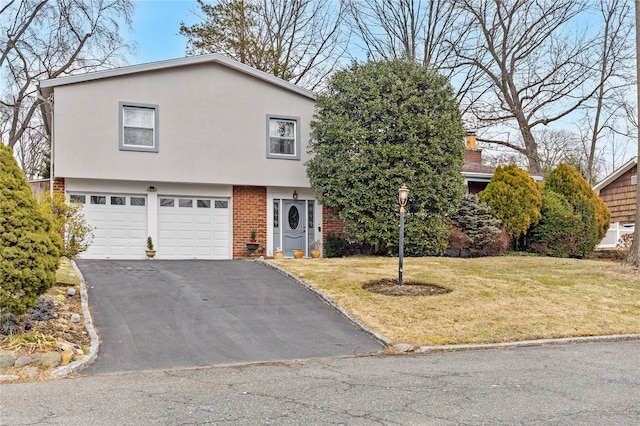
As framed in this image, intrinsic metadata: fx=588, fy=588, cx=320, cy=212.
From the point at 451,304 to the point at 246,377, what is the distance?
17.7 ft

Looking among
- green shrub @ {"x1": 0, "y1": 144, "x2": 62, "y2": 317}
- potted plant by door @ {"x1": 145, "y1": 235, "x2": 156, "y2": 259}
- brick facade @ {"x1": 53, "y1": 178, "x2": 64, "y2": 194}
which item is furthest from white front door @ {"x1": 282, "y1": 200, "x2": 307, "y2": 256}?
green shrub @ {"x1": 0, "y1": 144, "x2": 62, "y2": 317}

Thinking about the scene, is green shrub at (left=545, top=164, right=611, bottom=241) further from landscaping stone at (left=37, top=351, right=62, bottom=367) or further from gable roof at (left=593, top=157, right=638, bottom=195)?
landscaping stone at (left=37, top=351, right=62, bottom=367)

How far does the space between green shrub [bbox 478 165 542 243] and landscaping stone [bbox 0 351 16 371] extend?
1591 centimetres

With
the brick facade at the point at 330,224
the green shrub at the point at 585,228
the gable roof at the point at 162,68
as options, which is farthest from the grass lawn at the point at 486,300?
the gable roof at the point at 162,68

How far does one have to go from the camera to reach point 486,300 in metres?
11.4

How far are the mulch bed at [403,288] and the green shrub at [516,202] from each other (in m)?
7.97

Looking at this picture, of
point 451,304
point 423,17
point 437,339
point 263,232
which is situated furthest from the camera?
point 423,17

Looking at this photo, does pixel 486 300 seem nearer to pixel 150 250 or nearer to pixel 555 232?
pixel 555 232

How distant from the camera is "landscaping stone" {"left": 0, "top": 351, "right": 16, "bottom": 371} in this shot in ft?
22.0

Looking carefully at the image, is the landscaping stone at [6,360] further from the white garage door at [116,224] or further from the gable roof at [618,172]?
the gable roof at [618,172]

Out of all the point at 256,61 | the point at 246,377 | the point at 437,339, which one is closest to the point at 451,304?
the point at 437,339

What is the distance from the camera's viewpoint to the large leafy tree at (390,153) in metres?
16.9

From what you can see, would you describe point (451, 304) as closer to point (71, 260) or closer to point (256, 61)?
point (71, 260)

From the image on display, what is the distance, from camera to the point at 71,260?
48.5 ft
